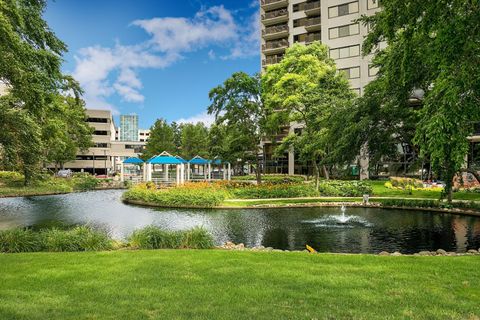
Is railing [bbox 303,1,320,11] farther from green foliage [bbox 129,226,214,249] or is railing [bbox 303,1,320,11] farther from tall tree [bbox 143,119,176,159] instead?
green foliage [bbox 129,226,214,249]

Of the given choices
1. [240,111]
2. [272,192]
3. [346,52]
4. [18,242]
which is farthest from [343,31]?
[18,242]

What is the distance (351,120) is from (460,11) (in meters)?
15.3

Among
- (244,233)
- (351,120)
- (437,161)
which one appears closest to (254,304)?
(437,161)

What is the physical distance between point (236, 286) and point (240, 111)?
30.3 m

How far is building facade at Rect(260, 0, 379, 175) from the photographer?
48.9 m

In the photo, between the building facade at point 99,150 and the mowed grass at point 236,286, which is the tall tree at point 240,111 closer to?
the mowed grass at point 236,286

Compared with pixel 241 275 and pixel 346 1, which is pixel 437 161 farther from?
pixel 346 1

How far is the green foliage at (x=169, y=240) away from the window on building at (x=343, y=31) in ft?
148

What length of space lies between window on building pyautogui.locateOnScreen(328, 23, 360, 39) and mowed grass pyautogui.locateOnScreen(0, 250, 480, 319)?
45.6 meters

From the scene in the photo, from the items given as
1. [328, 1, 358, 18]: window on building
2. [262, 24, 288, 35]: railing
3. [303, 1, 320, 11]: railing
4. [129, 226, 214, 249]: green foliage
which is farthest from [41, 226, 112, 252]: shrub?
[262, 24, 288, 35]: railing

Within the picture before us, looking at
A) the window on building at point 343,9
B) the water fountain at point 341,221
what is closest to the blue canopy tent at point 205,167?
the water fountain at point 341,221

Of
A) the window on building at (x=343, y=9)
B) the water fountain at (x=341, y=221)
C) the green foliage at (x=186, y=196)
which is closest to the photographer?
the water fountain at (x=341, y=221)

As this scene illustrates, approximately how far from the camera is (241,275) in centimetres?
734

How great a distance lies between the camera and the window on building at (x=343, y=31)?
49562 millimetres
